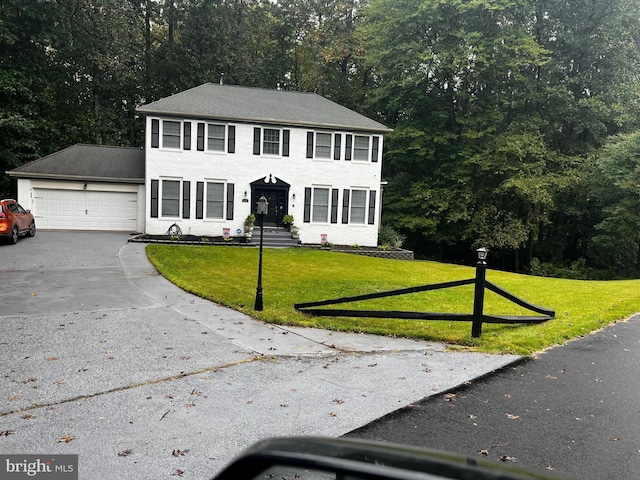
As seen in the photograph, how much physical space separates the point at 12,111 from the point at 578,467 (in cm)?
3384

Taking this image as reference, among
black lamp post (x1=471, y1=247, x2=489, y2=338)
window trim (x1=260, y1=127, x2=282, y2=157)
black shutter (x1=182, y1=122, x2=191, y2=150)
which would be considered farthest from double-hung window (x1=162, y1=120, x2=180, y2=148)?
black lamp post (x1=471, y1=247, x2=489, y2=338)

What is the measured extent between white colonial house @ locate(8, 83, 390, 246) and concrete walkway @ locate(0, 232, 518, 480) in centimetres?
1454

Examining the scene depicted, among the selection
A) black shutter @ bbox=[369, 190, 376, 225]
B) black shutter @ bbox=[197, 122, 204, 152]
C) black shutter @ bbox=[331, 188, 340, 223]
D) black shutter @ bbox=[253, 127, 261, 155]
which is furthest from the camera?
black shutter @ bbox=[369, 190, 376, 225]

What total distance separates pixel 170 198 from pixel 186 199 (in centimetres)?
78

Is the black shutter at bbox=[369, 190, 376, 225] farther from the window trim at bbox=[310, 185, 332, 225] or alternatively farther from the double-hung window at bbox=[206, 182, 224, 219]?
the double-hung window at bbox=[206, 182, 224, 219]

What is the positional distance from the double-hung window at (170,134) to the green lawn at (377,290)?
608 centimetres

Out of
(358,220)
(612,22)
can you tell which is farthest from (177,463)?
(612,22)

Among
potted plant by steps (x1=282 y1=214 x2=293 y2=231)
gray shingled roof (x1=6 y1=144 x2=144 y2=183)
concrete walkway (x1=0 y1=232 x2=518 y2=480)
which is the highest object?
gray shingled roof (x1=6 y1=144 x2=144 y2=183)

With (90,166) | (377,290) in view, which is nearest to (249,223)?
(90,166)

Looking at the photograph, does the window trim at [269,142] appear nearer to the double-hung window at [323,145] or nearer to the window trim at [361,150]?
the double-hung window at [323,145]

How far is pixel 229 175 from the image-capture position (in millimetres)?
24109

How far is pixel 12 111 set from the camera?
93.8ft

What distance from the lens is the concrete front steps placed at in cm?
2343

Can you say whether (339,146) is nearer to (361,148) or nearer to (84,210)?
(361,148)
